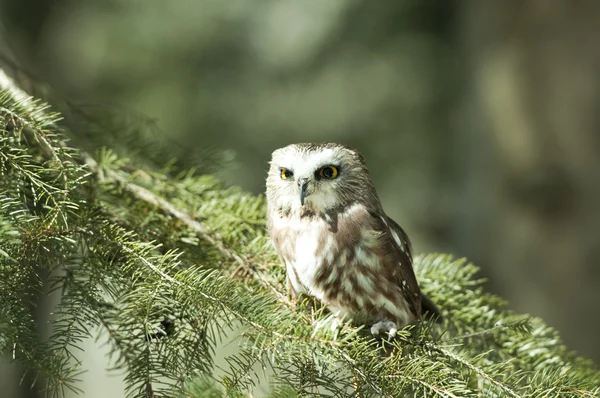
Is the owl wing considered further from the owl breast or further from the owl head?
the owl head

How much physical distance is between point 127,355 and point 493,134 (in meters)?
4.08

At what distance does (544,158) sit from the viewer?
4.92m

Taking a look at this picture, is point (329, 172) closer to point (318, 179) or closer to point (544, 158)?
point (318, 179)

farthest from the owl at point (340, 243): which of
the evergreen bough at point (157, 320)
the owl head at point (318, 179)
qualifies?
the evergreen bough at point (157, 320)

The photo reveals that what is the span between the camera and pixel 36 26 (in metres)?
6.04

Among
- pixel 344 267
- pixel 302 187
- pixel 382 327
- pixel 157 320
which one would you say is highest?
pixel 302 187

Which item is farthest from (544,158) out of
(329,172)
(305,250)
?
(305,250)

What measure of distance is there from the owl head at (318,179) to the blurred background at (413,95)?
2.54 metres

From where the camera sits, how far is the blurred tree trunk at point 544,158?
4.84 metres

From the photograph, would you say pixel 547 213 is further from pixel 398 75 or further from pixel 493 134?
pixel 398 75

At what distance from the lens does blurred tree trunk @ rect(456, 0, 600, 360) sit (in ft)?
15.9

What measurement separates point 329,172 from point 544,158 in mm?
2973

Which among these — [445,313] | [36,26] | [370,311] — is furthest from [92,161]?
[36,26]

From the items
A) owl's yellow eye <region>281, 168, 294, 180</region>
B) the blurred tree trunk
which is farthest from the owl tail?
the blurred tree trunk
